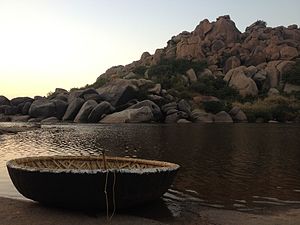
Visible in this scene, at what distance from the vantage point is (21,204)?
40.8ft

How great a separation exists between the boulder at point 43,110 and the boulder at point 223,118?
100 feet

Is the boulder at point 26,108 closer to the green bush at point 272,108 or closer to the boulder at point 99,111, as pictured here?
the boulder at point 99,111

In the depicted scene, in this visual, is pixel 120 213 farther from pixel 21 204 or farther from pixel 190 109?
pixel 190 109

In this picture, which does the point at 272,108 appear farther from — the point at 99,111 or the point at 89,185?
the point at 89,185

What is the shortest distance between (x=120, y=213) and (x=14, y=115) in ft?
245

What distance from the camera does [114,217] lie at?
11.1 m

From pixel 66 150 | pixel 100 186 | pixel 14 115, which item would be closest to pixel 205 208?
pixel 100 186

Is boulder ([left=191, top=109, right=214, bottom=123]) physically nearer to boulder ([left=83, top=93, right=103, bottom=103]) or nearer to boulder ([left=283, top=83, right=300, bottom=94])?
boulder ([left=83, top=93, right=103, bottom=103])

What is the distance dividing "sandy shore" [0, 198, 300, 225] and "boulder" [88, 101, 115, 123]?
5903 centimetres

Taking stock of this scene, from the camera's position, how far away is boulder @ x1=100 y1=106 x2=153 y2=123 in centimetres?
6988

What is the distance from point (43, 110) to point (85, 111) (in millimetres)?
9583

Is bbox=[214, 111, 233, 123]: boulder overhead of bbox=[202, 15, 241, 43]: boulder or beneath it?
beneath

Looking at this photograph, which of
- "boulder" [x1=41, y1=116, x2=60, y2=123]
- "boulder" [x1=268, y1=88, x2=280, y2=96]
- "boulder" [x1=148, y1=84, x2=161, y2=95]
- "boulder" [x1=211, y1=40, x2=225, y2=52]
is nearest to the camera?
Result: "boulder" [x1=41, y1=116, x2=60, y2=123]

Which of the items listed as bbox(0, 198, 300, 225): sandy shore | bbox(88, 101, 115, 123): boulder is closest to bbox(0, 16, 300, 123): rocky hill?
bbox(88, 101, 115, 123): boulder
